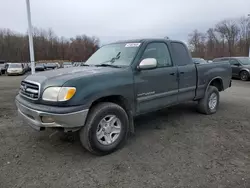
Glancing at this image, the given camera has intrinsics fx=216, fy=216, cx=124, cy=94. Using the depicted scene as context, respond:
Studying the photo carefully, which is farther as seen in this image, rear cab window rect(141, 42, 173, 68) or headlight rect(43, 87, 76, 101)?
rear cab window rect(141, 42, 173, 68)

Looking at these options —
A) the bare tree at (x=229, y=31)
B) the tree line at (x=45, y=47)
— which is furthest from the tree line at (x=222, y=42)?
the tree line at (x=45, y=47)

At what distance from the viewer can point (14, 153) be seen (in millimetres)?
3557

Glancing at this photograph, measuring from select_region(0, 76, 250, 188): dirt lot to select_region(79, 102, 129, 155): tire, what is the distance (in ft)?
0.48

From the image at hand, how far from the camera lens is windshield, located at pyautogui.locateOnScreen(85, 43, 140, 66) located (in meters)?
4.03

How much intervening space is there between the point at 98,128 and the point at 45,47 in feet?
240

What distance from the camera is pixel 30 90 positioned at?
3430mm

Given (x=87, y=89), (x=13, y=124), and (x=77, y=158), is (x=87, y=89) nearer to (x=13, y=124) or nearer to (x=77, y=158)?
(x=77, y=158)

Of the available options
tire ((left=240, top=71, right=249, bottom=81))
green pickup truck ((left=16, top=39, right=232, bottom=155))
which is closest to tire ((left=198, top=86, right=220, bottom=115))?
green pickup truck ((left=16, top=39, right=232, bottom=155))

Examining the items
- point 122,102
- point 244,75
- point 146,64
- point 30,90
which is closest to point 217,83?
point 146,64

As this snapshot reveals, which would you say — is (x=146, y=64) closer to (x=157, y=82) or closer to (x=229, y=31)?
(x=157, y=82)

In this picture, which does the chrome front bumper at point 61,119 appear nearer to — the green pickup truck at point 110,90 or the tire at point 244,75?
the green pickup truck at point 110,90

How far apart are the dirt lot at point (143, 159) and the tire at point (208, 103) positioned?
0.68m

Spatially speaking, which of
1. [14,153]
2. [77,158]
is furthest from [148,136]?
[14,153]

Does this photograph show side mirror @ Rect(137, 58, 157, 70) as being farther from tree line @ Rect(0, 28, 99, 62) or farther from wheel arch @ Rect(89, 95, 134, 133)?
tree line @ Rect(0, 28, 99, 62)
